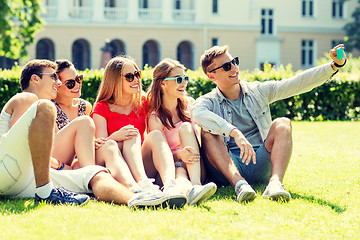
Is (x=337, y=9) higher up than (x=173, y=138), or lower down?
higher up

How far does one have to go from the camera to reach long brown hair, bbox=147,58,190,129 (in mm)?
5289

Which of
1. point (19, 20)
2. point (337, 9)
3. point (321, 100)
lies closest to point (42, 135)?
point (321, 100)

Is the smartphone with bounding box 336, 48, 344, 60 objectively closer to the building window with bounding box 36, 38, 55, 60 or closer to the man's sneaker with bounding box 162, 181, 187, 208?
the man's sneaker with bounding box 162, 181, 187, 208

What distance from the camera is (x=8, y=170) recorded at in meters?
4.21

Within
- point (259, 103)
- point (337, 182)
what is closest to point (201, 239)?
point (259, 103)

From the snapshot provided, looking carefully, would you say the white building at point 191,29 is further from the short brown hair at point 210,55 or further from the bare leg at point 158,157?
the bare leg at point 158,157

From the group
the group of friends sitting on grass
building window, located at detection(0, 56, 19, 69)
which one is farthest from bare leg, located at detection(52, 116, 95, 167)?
building window, located at detection(0, 56, 19, 69)

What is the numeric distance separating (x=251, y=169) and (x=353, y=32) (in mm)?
36942

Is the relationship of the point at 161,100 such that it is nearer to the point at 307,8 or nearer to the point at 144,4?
the point at 144,4

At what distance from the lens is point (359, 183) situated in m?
5.39

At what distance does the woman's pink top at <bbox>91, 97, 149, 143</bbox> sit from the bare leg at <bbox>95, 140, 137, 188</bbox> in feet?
1.39

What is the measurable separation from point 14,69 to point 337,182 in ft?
31.7

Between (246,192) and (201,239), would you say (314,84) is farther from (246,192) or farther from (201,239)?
(201,239)

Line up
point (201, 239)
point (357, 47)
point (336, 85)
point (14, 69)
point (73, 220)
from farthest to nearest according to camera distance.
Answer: point (357, 47) → point (336, 85) → point (14, 69) → point (73, 220) → point (201, 239)
